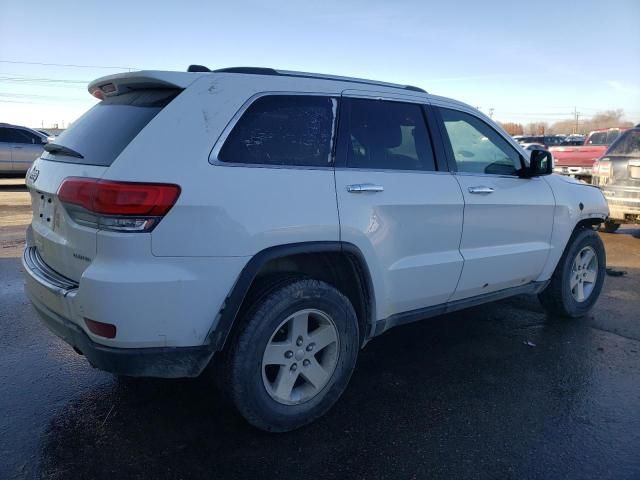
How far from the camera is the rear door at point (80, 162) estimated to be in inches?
102

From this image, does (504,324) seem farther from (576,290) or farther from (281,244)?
(281,244)

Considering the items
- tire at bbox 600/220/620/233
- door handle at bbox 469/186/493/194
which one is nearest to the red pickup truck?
tire at bbox 600/220/620/233

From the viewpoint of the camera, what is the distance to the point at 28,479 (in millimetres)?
2484

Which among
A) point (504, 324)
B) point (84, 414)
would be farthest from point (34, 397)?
point (504, 324)

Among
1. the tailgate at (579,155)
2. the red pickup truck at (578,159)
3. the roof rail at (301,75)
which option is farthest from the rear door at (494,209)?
the tailgate at (579,155)

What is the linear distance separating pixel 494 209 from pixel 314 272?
1.60 m

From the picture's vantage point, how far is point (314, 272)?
3174mm

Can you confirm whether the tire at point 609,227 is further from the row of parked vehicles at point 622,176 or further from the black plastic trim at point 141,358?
the black plastic trim at point 141,358

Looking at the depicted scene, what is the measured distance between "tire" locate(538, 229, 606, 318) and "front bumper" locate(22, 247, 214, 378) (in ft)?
11.5

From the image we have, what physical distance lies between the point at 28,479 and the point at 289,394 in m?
1.32

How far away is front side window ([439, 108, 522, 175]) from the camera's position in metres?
3.86

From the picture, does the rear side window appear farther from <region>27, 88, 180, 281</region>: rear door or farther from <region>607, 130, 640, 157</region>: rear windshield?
<region>607, 130, 640, 157</region>: rear windshield

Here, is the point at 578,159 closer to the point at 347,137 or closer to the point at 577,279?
the point at 577,279

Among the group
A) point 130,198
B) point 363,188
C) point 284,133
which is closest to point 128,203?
point 130,198
